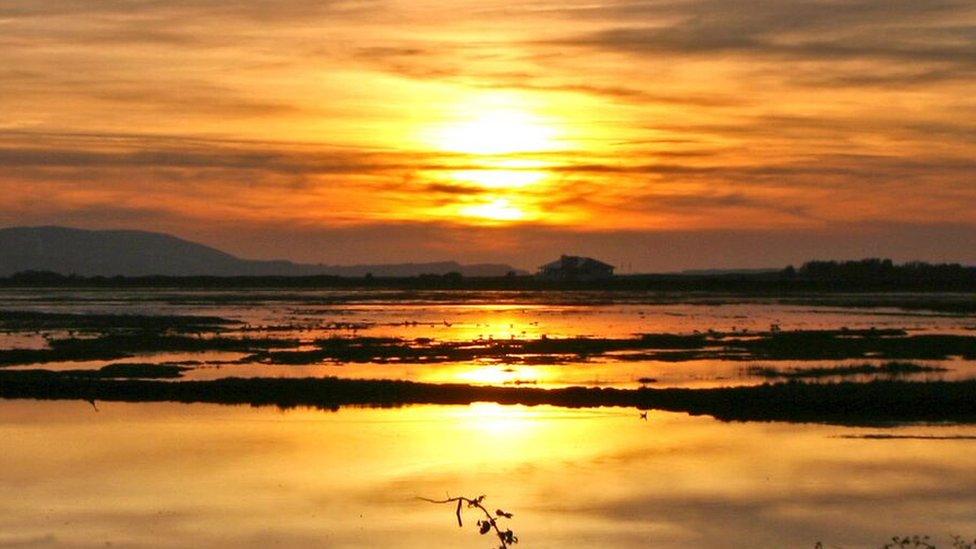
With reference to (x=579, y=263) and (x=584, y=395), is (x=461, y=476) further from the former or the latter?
(x=579, y=263)

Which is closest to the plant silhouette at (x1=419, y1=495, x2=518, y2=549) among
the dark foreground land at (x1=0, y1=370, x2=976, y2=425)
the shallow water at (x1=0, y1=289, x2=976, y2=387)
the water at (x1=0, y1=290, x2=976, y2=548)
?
the water at (x1=0, y1=290, x2=976, y2=548)

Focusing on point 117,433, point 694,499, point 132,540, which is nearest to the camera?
point 132,540

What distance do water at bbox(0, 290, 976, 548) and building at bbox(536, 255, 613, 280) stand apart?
494 ft

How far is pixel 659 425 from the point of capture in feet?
93.4

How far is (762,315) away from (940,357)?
31.2 m

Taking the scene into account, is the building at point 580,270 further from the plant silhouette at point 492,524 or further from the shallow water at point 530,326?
the plant silhouette at point 492,524

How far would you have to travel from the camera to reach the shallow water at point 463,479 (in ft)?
61.4

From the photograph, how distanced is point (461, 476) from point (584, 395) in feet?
32.1

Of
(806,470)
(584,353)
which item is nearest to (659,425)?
(806,470)

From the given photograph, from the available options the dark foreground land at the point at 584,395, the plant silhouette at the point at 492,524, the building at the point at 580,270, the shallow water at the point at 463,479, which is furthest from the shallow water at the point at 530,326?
the building at the point at 580,270

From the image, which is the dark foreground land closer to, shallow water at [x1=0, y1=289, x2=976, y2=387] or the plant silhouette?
shallow water at [x1=0, y1=289, x2=976, y2=387]

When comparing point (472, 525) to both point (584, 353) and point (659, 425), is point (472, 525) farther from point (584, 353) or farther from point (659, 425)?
point (584, 353)

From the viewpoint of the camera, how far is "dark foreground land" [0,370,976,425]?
97.2 feet

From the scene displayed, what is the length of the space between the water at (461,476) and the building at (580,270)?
150554mm
